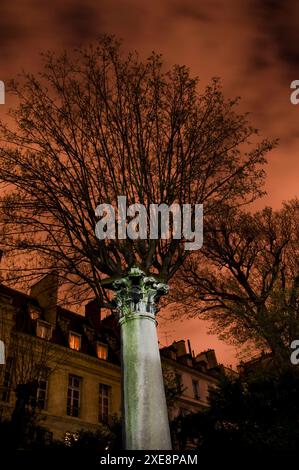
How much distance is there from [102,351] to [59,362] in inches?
236

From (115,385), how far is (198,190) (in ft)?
73.6

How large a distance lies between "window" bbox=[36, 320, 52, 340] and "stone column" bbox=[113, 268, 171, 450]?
66.9ft

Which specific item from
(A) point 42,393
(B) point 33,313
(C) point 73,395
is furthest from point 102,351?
(A) point 42,393

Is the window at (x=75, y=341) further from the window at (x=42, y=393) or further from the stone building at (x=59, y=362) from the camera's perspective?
the window at (x=42, y=393)

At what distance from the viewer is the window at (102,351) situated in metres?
29.9

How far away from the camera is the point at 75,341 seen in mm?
28359

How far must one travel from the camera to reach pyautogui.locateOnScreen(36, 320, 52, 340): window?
25814mm

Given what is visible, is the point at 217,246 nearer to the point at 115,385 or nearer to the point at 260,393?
the point at 260,393

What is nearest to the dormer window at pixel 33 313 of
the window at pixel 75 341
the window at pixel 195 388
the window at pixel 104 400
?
the window at pixel 75 341

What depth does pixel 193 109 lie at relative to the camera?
458 inches

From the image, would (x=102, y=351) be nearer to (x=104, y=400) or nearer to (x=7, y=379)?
(x=104, y=400)

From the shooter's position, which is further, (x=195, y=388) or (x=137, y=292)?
(x=195, y=388)

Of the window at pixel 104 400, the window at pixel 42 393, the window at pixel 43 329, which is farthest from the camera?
the window at pixel 104 400
